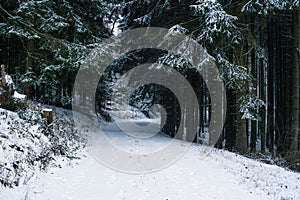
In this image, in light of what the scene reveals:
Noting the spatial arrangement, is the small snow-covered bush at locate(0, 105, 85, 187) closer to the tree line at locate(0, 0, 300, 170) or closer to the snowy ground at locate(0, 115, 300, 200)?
the snowy ground at locate(0, 115, 300, 200)

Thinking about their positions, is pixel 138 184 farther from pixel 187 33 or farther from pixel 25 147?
pixel 187 33

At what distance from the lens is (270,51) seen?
18.7 metres

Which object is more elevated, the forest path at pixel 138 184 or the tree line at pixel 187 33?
the tree line at pixel 187 33

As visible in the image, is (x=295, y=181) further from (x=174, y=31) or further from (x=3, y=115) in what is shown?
(x=3, y=115)

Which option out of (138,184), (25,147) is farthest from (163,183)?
(25,147)

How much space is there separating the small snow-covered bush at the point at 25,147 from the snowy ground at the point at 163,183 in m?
0.29

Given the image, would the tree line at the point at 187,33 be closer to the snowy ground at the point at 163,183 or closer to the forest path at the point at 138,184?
the snowy ground at the point at 163,183

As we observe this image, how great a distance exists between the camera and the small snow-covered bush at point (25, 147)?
544 cm

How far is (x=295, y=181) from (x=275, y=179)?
0.66 meters

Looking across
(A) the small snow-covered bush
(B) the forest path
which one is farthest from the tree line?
(B) the forest path

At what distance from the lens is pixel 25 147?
22.0ft

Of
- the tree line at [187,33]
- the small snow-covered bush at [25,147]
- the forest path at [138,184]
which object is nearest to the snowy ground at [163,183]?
the forest path at [138,184]

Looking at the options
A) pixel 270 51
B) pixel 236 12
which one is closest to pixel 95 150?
pixel 236 12

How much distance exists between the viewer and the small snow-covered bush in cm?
544
